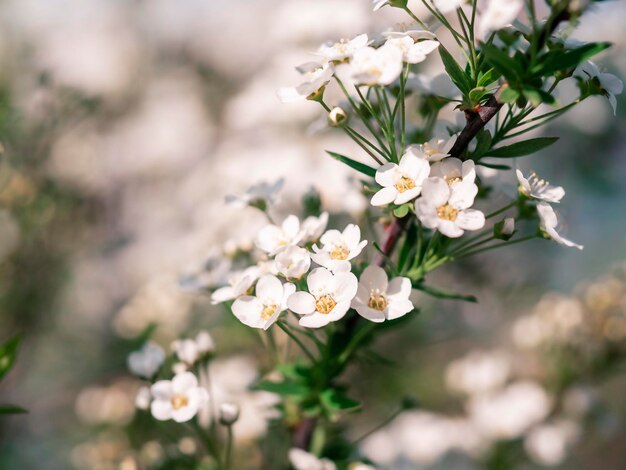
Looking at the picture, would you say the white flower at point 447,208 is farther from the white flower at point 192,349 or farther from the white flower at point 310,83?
the white flower at point 192,349

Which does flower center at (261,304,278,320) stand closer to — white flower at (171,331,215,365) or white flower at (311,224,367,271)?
white flower at (311,224,367,271)

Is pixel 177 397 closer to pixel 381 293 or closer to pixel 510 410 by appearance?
pixel 381 293

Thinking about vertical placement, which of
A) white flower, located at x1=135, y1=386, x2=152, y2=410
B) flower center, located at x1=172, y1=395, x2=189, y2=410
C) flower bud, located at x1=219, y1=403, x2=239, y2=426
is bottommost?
flower bud, located at x1=219, y1=403, x2=239, y2=426

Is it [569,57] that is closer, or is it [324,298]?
[569,57]

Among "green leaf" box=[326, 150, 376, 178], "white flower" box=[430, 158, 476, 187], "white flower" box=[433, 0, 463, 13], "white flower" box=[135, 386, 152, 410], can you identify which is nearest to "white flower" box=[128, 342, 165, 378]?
"white flower" box=[135, 386, 152, 410]

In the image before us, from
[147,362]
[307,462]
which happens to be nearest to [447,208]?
[307,462]

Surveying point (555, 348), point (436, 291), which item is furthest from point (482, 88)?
point (555, 348)
